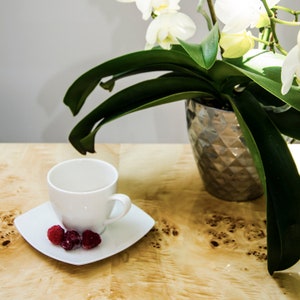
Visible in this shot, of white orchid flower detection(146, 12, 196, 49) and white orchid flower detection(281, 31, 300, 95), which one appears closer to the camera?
white orchid flower detection(281, 31, 300, 95)

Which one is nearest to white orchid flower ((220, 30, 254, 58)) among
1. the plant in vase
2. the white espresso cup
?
the plant in vase

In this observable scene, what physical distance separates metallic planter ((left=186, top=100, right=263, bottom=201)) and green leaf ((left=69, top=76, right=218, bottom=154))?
34 millimetres

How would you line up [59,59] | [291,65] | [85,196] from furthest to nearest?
[59,59] → [85,196] → [291,65]

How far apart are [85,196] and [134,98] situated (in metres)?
0.21

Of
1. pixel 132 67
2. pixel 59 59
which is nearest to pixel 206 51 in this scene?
pixel 132 67

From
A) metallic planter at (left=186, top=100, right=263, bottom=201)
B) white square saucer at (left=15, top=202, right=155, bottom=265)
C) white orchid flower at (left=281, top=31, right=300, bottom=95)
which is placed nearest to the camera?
white orchid flower at (left=281, top=31, right=300, bottom=95)

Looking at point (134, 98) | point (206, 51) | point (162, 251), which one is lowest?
point (162, 251)

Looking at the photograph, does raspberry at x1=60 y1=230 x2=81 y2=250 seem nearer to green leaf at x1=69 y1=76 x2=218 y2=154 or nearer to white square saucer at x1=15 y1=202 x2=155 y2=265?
white square saucer at x1=15 y1=202 x2=155 y2=265

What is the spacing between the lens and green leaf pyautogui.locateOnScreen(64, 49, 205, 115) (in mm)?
775

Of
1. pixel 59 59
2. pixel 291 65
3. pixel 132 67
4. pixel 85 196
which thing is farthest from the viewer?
pixel 59 59

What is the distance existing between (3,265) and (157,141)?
77 centimetres

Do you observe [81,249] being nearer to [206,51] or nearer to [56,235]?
[56,235]

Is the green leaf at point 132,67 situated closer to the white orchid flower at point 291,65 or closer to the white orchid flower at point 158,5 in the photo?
the white orchid flower at point 158,5

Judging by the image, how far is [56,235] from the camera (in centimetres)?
73
